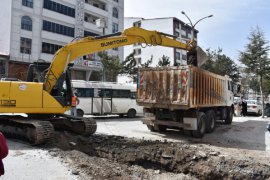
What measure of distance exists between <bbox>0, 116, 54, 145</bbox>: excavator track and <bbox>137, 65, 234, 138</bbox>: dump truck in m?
5.09

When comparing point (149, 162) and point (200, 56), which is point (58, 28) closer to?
point (200, 56)

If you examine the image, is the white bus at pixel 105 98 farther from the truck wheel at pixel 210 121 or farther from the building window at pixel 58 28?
the building window at pixel 58 28

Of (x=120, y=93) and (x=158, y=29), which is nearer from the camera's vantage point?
(x=120, y=93)

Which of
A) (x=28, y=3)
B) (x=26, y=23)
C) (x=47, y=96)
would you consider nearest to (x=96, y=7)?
(x=28, y=3)

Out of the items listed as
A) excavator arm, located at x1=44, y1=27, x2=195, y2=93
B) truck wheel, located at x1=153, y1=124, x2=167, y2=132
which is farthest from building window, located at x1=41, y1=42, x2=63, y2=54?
excavator arm, located at x1=44, y1=27, x2=195, y2=93

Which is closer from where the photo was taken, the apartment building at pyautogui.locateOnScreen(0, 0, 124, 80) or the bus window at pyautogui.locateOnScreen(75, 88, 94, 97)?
the bus window at pyautogui.locateOnScreen(75, 88, 94, 97)

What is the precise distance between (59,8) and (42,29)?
4058mm

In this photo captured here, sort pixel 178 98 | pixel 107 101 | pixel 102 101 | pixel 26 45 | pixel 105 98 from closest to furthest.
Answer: pixel 178 98, pixel 102 101, pixel 105 98, pixel 107 101, pixel 26 45

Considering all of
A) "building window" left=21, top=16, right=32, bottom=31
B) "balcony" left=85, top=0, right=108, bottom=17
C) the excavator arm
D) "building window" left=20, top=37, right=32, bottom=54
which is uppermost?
"balcony" left=85, top=0, right=108, bottom=17

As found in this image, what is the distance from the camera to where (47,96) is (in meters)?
9.95

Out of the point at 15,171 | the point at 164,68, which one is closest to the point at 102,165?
the point at 15,171

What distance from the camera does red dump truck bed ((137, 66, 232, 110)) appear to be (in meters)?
12.0

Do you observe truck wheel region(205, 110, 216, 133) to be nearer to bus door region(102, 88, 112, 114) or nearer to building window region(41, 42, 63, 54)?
bus door region(102, 88, 112, 114)

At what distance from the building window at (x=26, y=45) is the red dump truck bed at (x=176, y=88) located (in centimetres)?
2467
